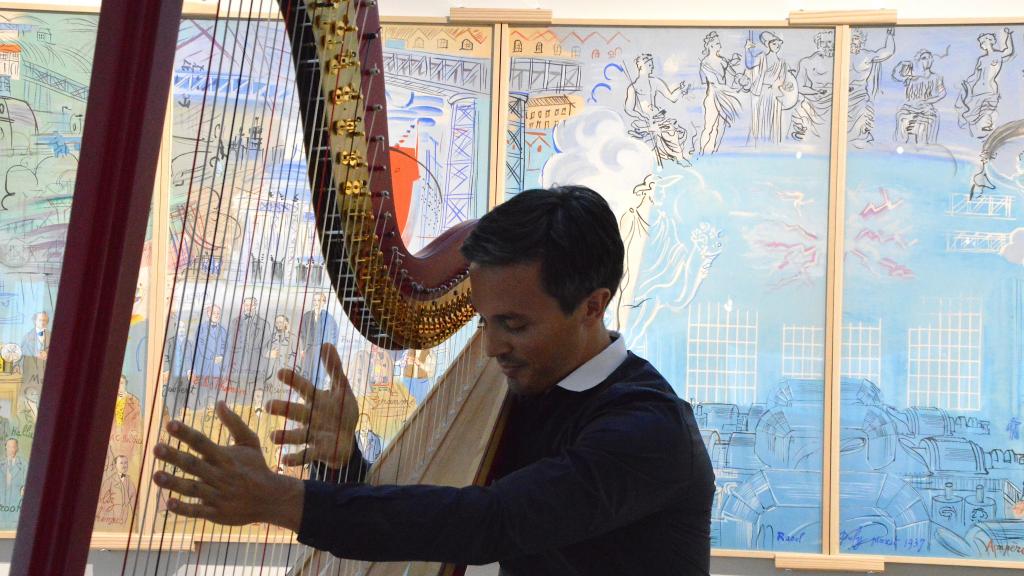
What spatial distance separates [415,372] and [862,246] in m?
1.75

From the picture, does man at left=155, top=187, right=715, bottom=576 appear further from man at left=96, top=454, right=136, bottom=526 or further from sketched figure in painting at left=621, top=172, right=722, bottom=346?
man at left=96, top=454, right=136, bottom=526

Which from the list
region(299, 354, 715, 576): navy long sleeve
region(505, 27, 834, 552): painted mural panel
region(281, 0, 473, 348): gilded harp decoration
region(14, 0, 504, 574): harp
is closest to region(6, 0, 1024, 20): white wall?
region(505, 27, 834, 552): painted mural panel

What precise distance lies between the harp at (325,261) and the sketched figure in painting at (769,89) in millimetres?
1956

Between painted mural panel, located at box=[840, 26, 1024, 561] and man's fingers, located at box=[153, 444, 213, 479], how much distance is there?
3.28m

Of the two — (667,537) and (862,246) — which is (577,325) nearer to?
(667,537)

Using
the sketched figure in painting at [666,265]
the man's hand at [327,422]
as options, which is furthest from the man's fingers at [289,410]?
the sketched figure in painting at [666,265]

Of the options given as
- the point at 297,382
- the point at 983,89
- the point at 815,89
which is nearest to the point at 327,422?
the point at 297,382

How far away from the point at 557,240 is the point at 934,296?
108 inches

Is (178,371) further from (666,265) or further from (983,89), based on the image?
(983,89)

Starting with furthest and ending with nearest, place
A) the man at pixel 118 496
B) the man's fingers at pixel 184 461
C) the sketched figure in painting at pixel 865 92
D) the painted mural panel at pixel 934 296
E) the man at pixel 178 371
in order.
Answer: the sketched figure in painting at pixel 865 92, the painted mural panel at pixel 934 296, the man at pixel 118 496, the man at pixel 178 371, the man's fingers at pixel 184 461

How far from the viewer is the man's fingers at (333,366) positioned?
147 cm

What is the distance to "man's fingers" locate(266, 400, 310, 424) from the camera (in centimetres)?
131

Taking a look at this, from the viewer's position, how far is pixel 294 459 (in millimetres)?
1495

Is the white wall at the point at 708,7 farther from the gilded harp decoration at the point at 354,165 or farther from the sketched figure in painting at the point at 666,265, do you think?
the gilded harp decoration at the point at 354,165
